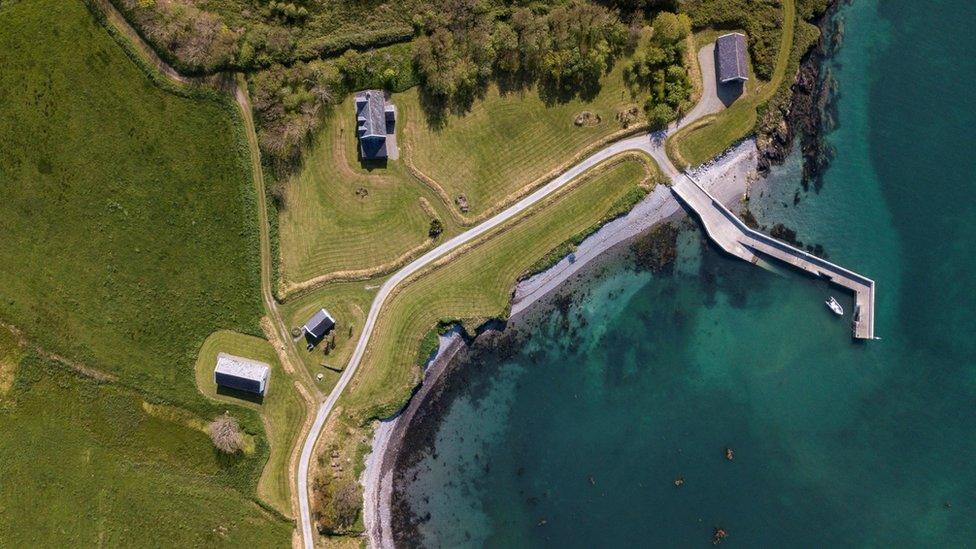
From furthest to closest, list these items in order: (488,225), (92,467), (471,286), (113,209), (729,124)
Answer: (729,124) → (471,286) → (488,225) → (92,467) → (113,209)

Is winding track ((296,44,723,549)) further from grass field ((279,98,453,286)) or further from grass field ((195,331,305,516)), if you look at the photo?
grass field ((279,98,453,286))

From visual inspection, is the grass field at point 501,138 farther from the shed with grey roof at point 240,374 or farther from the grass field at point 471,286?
the shed with grey roof at point 240,374

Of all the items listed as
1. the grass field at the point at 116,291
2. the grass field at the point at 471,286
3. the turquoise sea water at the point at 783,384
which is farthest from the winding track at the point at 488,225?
the turquoise sea water at the point at 783,384

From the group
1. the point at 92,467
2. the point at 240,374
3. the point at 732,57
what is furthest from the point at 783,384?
the point at 92,467

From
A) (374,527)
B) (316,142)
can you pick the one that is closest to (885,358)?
(374,527)

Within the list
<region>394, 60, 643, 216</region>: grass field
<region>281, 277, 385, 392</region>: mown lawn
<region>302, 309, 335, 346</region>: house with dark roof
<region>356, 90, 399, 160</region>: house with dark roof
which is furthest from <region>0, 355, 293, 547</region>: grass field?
<region>394, 60, 643, 216</region>: grass field

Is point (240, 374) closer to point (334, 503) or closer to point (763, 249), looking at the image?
point (334, 503)
